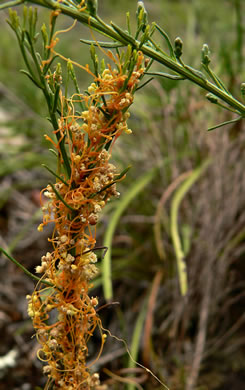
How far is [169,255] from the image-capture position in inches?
46.5

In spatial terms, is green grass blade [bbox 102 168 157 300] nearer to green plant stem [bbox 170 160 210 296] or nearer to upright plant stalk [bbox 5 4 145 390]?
green plant stem [bbox 170 160 210 296]

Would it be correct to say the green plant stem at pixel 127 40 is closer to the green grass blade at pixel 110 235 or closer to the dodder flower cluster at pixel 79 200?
the dodder flower cluster at pixel 79 200

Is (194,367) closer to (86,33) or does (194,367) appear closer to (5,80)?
(5,80)

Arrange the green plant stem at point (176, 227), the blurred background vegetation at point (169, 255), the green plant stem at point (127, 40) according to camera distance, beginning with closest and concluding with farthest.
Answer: the green plant stem at point (127, 40) < the green plant stem at point (176, 227) < the blurred background vegetation at point (169, 255)

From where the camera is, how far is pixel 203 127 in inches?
51.6

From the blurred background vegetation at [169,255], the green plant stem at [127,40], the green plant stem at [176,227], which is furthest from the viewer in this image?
the blurred background vegetation at [169,255]

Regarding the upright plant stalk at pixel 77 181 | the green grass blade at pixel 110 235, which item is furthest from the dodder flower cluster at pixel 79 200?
the green grass blade at pixel 110 235

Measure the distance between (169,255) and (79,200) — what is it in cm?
79

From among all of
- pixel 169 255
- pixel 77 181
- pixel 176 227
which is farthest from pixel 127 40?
pixel 169 255

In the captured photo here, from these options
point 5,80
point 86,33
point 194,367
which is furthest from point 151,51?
point 86,33

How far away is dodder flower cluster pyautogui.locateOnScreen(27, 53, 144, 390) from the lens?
0.42 m

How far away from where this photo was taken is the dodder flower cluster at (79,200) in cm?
42

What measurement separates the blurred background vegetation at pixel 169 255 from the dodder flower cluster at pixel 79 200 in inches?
15.8

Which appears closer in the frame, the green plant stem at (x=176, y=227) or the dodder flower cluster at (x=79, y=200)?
the dodder flower cluster at (x=79, y=200)
